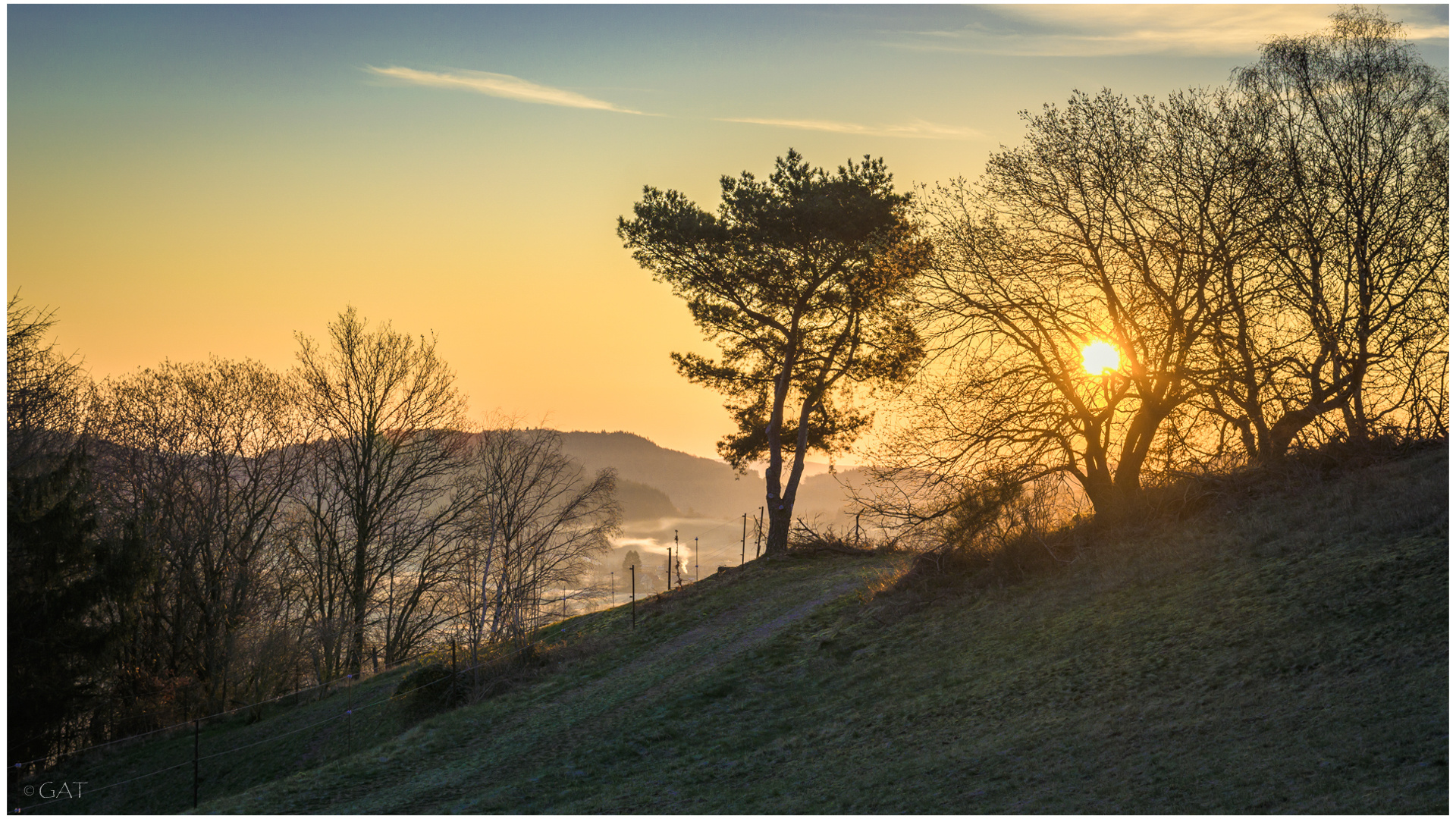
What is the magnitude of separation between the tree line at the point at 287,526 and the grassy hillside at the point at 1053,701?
10976 millimetres

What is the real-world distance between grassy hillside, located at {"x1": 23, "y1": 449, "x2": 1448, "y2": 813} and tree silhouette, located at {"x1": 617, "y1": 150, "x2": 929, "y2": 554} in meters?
8.68

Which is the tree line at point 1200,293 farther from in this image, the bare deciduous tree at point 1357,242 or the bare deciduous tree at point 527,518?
the bare deciduous tree at point 527,518

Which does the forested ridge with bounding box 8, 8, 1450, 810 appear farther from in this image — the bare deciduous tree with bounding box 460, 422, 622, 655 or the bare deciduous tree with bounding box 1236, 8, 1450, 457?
the bare deciduous tree with bounding box 460, 422, 622, 655

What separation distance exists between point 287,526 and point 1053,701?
95.9ft

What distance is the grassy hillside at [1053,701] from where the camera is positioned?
271 inches

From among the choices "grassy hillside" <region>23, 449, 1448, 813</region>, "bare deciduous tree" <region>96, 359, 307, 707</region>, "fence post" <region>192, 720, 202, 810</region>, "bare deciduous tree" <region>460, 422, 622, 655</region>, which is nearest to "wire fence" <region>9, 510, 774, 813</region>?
A: "fence post" <region>192, 720, 202, 810</region>

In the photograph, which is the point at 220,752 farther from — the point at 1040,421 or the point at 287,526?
the point at 1040,421

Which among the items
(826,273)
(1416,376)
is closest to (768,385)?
(826,273)

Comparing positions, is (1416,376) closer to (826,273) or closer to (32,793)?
(826,273)

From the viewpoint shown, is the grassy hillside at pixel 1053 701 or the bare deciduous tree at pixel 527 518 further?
Result: the bare deciduous tree at pixel 527 518

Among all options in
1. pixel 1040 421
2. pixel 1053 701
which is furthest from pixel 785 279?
pixel 1053 701

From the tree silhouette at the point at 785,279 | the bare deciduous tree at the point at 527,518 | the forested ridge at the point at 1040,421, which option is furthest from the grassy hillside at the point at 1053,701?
the bare deciduous tree at the point at 527,518

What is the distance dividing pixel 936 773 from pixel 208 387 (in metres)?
29.8

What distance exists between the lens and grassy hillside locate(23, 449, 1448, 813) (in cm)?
688
